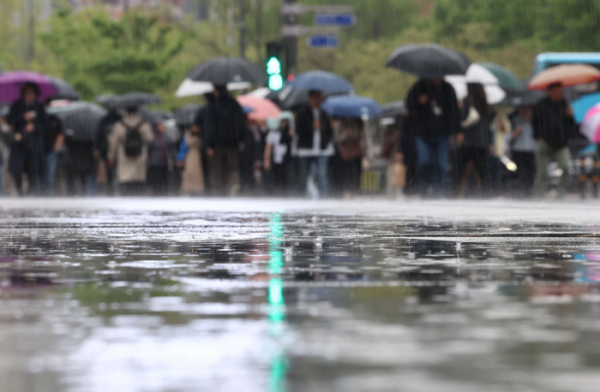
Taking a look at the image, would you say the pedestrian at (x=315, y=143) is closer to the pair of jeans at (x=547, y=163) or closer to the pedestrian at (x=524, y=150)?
the pair of jeans at (x=547, y=163)

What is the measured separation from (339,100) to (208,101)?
3.01m

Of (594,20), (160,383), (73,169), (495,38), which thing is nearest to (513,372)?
(160,383)

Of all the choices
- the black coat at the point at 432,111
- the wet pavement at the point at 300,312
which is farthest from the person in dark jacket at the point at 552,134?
the wet pavement at the point at 300,312

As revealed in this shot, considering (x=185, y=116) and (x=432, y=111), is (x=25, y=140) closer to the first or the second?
(x=432, y=111)

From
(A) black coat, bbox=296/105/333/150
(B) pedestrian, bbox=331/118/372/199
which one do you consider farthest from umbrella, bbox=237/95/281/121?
(A) black coat, bbox=296/105/333/150

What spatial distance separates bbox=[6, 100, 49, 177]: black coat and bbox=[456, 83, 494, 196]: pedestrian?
6.51 meters

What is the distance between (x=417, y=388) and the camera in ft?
10.7

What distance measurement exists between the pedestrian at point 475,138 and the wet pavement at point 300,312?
10909mm

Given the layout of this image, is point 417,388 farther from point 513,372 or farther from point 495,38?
point 495,38

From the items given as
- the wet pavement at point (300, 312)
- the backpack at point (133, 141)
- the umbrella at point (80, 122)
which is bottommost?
the wet pavement at point (300, 312)

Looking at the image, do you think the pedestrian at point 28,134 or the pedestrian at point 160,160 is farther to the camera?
the pedestrian at point 160,160

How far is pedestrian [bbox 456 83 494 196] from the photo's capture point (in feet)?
67.1

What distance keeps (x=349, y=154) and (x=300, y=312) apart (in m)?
17.0

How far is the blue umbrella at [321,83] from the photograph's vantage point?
2461 cm
